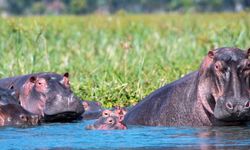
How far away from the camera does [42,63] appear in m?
15.0

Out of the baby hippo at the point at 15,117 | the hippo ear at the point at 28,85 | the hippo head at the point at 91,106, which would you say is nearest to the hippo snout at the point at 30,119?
the baby hippo at the point at 15,117

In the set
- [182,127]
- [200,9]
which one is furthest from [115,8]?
[182,127]

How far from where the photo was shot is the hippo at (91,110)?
1155cm

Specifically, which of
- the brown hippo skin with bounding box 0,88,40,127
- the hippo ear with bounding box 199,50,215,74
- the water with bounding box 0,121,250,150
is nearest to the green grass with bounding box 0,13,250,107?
the brown hippo skin with bounding box 0,88,40,127

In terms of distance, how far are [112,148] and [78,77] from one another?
555cm

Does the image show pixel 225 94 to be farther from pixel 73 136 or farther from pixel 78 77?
pixel 78 77

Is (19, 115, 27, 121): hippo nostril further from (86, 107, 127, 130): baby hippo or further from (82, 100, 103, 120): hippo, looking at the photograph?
(82, 100, 103, 120): hippo

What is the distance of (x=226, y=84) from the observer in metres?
9.47

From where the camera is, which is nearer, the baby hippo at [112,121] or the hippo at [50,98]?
the baby hippo at [112,121]

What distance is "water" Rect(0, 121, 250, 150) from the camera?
28.9 feet

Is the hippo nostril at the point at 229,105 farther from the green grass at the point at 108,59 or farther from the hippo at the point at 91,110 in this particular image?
the green grass at the point at 108,59

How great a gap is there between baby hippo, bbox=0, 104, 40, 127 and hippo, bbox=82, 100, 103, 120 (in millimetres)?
995

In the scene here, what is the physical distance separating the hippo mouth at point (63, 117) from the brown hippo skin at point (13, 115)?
0.50 meters

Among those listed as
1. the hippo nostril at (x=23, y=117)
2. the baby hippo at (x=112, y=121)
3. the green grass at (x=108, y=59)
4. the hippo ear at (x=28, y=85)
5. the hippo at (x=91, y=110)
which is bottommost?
the baby hippo at (x=112, y=121)
